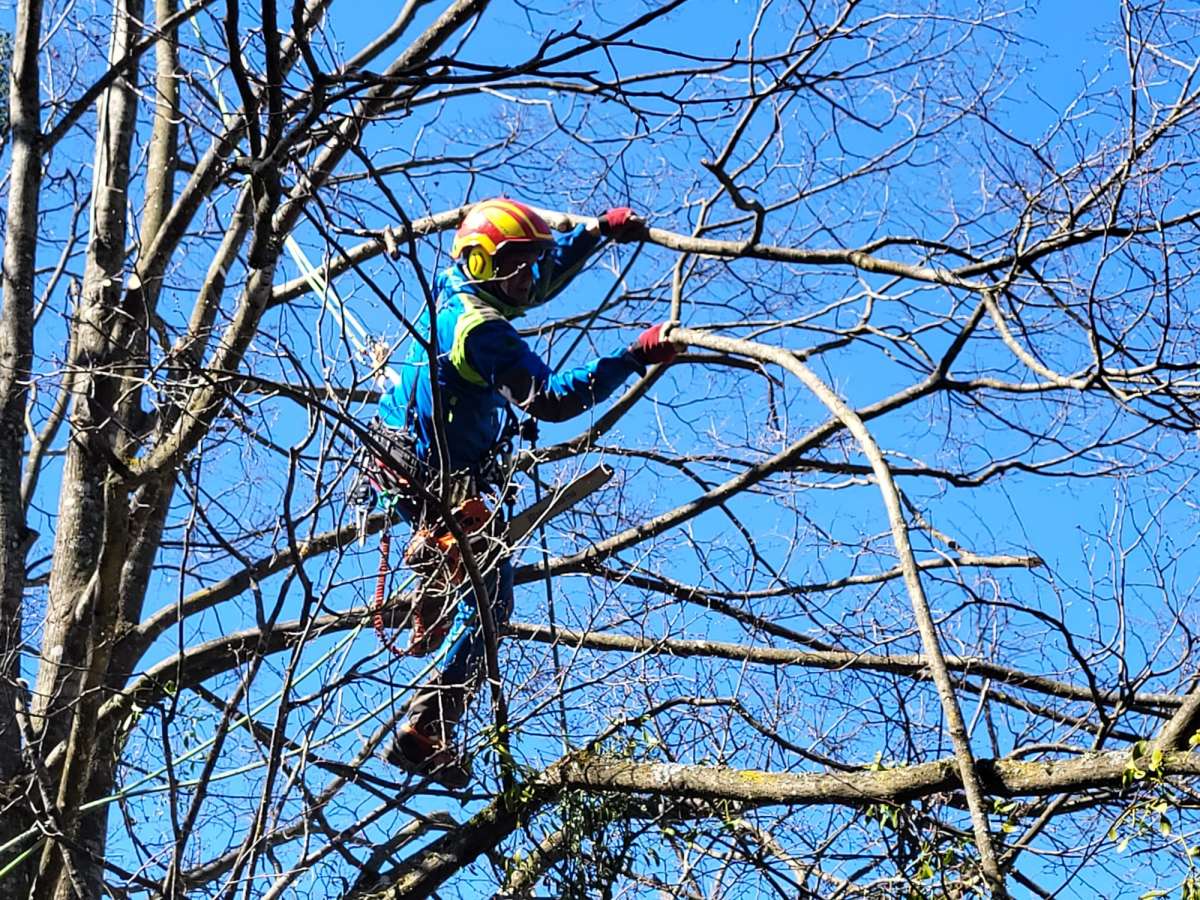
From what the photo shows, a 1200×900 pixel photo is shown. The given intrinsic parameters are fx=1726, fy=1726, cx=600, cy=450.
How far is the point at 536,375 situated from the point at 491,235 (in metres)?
0.61

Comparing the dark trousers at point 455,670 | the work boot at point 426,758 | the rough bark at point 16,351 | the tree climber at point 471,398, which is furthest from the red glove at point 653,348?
the rough bark at point 16,351

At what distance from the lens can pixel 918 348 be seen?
6609 millimetres

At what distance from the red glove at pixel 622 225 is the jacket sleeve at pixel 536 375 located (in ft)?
1.89

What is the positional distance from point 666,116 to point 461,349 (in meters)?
1.07

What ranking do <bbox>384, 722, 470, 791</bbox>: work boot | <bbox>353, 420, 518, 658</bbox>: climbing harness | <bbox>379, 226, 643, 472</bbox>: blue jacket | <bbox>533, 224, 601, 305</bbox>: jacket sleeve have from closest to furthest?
<bbox>353, 420, 518, 658</bbox>: climbing harness < <bbox>384, 722, 470, 791</bbox>: work boot < <bbox>379, 226, 643, 472</bbox>: blue jacket < <bbox>533, 224, 601, 305</bbox>: jacket sleeve

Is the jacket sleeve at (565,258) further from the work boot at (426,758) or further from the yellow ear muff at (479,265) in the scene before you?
the work boot at (426,758)

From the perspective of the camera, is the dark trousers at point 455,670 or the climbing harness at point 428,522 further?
the dark trousers at point 455,670

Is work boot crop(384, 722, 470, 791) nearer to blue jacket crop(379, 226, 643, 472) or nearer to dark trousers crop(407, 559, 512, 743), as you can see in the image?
dark trousers crop(407, 559, 512, 743)

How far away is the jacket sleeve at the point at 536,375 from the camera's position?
5.77 metres

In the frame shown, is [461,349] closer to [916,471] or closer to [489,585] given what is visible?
[489,585]

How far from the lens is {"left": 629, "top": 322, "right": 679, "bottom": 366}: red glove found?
5.84 meters

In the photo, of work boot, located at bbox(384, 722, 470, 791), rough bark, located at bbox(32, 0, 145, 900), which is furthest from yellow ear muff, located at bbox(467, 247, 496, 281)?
work boot, located at bbox(384, 722, 470, 791)

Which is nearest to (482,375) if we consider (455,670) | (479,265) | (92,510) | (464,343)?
(464,343)

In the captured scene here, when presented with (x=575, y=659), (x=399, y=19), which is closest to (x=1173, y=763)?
(x=575, y=659)
